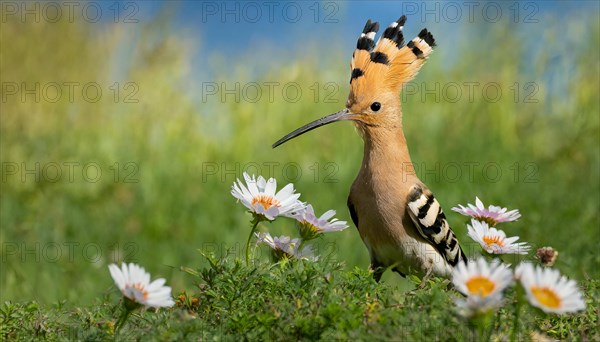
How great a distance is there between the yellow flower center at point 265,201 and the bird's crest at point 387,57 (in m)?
0.90

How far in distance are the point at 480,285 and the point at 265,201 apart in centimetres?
82

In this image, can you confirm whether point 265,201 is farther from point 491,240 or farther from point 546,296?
point 546,296

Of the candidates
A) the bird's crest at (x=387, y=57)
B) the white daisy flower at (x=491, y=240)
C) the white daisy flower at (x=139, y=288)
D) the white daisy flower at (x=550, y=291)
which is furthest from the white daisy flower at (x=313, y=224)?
the bird's crest at (x=387, y=57)

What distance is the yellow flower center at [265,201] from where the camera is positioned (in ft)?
8.50

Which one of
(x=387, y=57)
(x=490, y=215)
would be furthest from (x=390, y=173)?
(x=490, y=215)

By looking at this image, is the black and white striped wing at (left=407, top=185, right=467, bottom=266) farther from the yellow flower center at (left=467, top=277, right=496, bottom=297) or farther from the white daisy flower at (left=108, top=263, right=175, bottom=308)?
the white daisy flower at (left=108, top=263, right=175, bottom=308)

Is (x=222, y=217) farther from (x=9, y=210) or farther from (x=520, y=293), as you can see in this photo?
(x=520, y=293)

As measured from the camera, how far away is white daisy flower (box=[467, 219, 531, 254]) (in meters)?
2.60

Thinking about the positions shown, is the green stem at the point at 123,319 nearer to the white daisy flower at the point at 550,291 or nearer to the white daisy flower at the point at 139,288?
the white daisy flower at the point at 139,288

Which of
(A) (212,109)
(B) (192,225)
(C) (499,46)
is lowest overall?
(B) (192,225)

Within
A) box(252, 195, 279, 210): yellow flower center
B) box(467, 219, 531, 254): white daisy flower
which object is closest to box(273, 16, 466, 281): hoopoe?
box(467, 219, 531, 254): white daisy flower

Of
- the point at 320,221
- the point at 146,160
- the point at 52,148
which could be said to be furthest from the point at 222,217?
the point at 320,221

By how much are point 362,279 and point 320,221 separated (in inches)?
9.4

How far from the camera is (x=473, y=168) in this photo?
22.8ft
